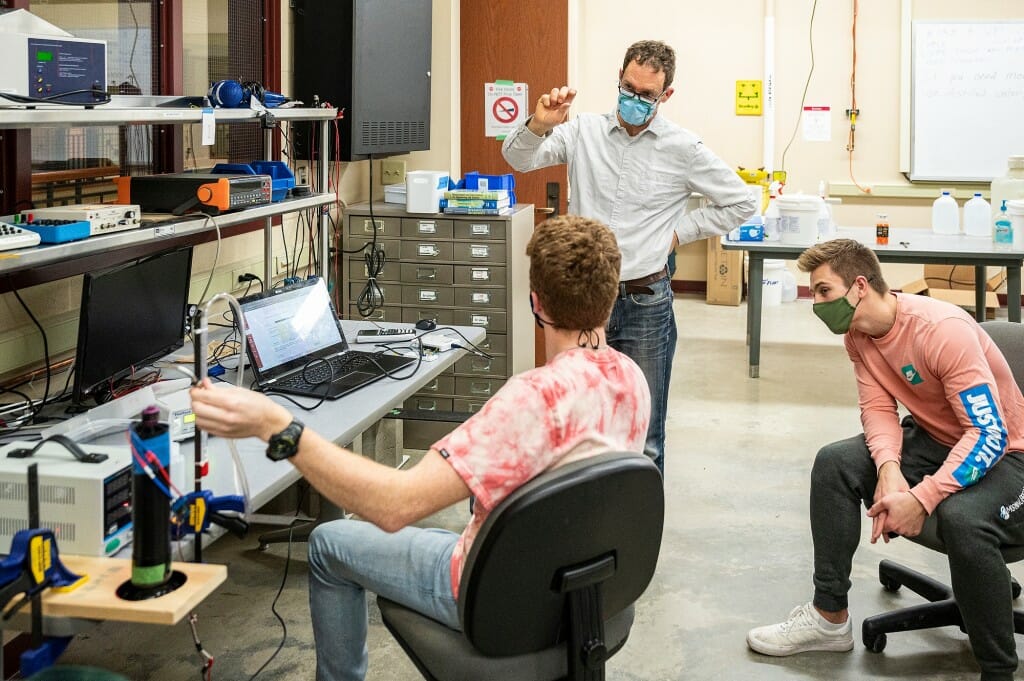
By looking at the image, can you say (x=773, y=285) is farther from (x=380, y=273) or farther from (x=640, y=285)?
(x=640, y=285)

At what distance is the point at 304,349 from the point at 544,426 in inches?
56.1

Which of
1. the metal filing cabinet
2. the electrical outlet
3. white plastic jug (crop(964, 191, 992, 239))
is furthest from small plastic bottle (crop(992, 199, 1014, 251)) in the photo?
the electrical outlet

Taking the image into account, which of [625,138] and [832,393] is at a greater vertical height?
[625,138]

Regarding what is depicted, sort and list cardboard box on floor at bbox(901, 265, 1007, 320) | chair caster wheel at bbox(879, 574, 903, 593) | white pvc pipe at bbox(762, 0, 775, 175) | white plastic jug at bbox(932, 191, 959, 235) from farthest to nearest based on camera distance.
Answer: white pvc pipe at bbox(762, 0, 775, 175)
cardboard box on floor at bbox(901, 265, 1007, 320)
white plastic jug at bbox(932, 191, 959, 235)
chair caster wheel at bbox(879, 574, 903, 593)

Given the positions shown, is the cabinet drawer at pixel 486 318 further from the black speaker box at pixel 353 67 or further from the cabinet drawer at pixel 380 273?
the black speaker box at pixel 353 67

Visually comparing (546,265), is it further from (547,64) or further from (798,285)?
(798,285)

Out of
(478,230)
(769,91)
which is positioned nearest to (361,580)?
(478,230)

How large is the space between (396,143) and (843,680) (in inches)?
107

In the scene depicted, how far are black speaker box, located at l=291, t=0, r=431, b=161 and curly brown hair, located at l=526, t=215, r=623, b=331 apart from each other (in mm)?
2205

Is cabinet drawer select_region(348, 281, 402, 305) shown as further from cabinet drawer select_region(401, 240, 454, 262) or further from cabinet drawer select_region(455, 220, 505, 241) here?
cabinet drawer select_region(455, 220, 505, 241)

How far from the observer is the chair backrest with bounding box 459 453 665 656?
160 centimetres

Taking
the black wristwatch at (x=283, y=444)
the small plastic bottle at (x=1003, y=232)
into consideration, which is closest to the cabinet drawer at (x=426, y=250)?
the small plastic bottle at (x=1003, y=232)

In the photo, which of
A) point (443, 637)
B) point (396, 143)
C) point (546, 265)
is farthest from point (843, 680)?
point (396, 143)

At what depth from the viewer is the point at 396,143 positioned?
4.37 metres
